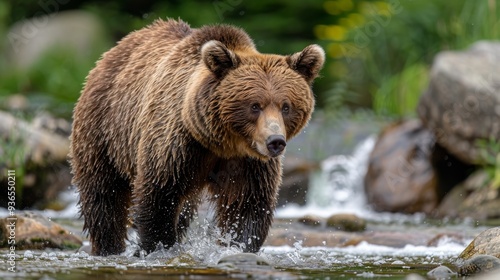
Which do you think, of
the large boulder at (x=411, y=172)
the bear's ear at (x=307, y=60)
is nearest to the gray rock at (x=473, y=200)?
the large boulder at (x=411, y=172)

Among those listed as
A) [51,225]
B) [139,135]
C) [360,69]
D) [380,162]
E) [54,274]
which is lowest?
[54,274]

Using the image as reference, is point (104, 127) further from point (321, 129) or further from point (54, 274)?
point (321, 129)

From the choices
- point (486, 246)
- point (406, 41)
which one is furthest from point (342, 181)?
point (486, 246)

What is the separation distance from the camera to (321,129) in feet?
45.9

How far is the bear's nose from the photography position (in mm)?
5977

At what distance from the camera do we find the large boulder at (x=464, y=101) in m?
11.4

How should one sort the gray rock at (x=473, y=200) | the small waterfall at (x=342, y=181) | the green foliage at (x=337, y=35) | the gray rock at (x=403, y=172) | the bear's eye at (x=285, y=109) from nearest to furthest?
1. the bear's eye at (x=285, y=109)
2. the gray rock at (x=473, y=200)
3. the gray rock at (x=403, y=172)
4. the small waterfall at (x=342, y=181)
5. the green foliage at (x=337, y=35)

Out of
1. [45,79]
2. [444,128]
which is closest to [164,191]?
[444,128]

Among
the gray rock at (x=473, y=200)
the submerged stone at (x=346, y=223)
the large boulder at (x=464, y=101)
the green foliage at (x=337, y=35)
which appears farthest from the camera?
the green foliage at (x=337, y=35)

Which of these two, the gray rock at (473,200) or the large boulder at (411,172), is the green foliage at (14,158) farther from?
the gray rock at (473,200)

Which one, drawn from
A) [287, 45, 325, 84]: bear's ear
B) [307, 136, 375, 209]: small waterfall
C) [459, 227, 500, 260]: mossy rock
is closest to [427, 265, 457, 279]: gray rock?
[459, 227, 500, 260]: mossy rock

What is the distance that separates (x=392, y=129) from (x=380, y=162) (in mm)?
661

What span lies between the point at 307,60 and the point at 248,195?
1.03 m

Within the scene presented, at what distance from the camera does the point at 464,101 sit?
37.8ft
